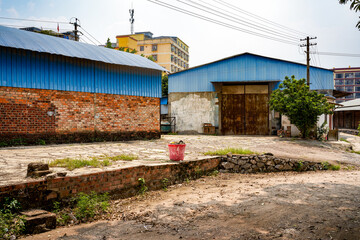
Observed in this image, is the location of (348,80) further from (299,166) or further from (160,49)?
(299,166)

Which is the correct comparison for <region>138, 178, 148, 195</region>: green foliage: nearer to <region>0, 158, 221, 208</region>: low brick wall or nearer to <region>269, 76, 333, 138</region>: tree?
<region>0, 158, 221, 208</region>: low brick wall

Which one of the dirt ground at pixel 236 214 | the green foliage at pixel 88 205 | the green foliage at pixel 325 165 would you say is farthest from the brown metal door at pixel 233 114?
the green foliage at pixel 88 205

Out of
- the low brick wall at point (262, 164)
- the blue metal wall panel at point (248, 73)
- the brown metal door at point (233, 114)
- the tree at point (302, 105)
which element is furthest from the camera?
the brown metal door at point (233, 114)

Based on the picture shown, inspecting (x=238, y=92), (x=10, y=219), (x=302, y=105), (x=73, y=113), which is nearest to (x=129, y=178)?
(x=10, y=219)

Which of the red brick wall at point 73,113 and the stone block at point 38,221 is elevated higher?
the red brick wall at point 73,113

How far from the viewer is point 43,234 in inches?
142

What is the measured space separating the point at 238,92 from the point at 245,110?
1.37 metres

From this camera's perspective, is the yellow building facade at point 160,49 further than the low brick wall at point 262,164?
Yes

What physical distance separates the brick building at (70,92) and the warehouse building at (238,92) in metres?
5.61

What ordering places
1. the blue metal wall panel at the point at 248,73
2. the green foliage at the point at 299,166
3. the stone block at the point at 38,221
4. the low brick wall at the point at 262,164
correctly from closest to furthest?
1. the stone block at the point at 38,221
2. the low brick wall at the point at 262,164
3. the green foliage at the point at 299,166
4. the blue metal wall panel at the point at 248,73

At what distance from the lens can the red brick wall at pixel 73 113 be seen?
8.98m

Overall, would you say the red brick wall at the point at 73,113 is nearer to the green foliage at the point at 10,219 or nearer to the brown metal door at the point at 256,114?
the green foliage at the point at 10,219

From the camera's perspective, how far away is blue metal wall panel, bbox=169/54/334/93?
57.9 feet

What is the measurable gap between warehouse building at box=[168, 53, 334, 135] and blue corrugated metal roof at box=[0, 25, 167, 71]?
20.2ft
